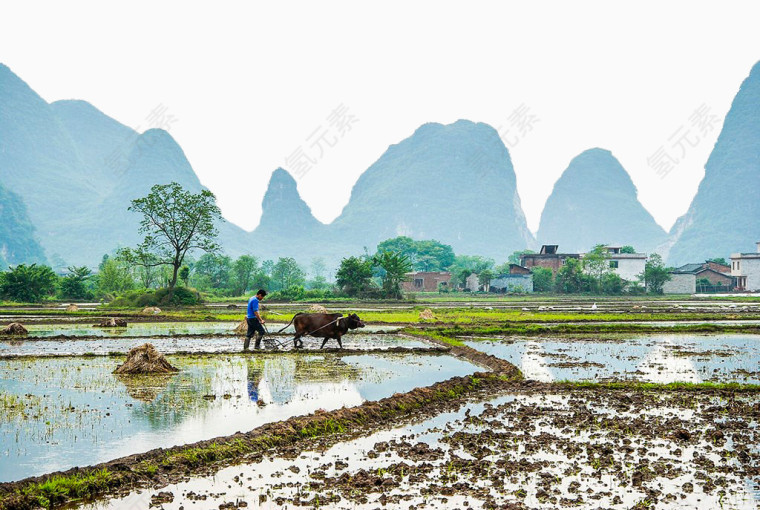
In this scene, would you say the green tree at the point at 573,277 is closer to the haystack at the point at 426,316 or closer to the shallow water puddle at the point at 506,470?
the haystack at the point at 426,316

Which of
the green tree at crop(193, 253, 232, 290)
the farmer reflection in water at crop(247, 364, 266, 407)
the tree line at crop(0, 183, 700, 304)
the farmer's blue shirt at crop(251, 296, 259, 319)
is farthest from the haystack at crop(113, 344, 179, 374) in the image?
the green tree at crop(193, 253, 232, 290)

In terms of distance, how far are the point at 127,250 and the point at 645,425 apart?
42595mm

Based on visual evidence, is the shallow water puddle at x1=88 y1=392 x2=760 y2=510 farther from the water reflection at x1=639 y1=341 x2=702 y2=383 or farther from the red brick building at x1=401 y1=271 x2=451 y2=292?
the red brick building at x1=401 y1=271 x2=451 y2=292

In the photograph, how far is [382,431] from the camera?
9195mm

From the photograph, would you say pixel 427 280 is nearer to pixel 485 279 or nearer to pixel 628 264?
pixel 485 279

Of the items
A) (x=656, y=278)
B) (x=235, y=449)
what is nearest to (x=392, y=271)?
(x=656, y=278)

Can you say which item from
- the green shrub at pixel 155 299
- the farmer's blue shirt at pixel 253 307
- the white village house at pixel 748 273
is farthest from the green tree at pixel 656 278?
the farmer's blue shirt at pixel 253 307

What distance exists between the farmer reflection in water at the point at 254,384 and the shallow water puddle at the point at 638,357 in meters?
5.67

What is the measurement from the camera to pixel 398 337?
2358cm

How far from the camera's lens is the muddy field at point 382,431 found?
6496mm

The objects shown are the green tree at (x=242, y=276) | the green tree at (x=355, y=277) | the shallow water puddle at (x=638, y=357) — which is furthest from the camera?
the green tree at (x=242, y=276)

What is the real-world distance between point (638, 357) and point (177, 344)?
529 inches

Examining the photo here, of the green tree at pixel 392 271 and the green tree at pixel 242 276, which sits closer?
the green tree at pixel 392 271

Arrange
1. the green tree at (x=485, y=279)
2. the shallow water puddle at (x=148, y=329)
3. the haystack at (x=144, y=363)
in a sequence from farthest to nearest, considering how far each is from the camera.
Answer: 1. the green tree at (x=485, y=279)
2. the shallow water puddle at (x=148, y=329)
3. the haystack at (x=144, y=363)
